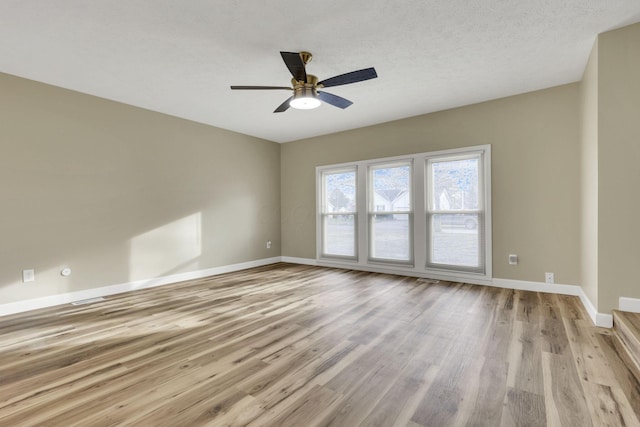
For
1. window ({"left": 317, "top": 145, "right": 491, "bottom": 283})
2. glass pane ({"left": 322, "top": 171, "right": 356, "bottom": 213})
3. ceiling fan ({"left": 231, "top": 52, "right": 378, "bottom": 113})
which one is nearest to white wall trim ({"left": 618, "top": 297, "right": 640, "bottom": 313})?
Answer: window ({"left": 317, "top": 145, "right": 491, "bottom": 283})

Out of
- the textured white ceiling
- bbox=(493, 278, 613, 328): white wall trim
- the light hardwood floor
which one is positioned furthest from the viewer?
bbox=(493, 278, 613, 328): white wall trim

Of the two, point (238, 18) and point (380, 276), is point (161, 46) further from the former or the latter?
point (380, 276)

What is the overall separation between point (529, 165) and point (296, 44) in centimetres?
345


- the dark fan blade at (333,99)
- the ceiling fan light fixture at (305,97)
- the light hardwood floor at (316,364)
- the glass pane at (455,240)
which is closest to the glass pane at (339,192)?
the glass pane at (455,240)

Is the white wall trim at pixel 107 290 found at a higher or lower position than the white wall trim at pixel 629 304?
lower

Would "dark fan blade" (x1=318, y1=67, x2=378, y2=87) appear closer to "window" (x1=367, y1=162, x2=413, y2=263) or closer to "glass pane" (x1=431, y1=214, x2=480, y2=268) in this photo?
"window" (x1=367, y1=162, x2=413, y2=263)

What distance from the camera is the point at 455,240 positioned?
471 centimetres

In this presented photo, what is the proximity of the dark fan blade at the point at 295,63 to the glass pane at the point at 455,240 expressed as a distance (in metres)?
3.17

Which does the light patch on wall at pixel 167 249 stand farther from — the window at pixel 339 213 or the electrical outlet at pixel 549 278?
the electrical outlet at pixel 549 278

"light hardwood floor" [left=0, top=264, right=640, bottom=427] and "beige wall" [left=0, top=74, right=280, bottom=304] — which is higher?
"beige wall" [left=0, top=74, right=280, bottom=304]

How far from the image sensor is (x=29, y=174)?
349 cm

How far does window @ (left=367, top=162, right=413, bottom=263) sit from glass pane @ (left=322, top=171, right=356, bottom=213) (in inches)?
16.2

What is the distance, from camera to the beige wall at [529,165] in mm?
3834

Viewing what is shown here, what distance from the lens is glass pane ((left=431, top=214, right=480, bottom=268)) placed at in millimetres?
4551
